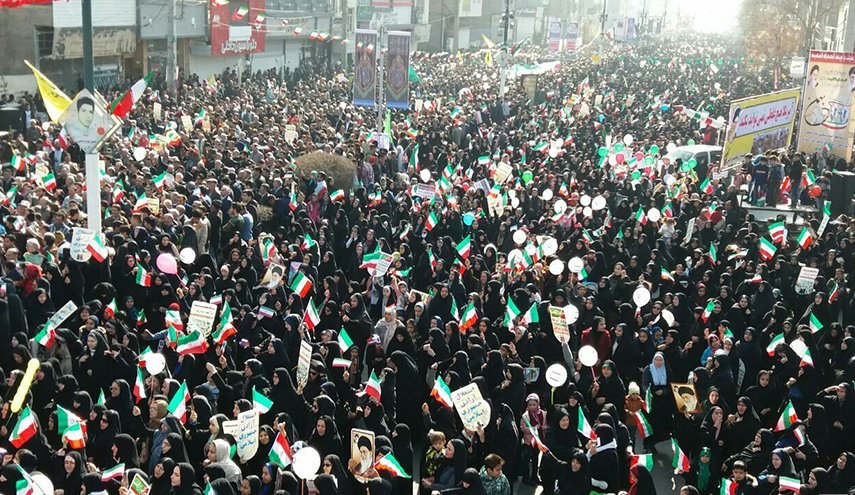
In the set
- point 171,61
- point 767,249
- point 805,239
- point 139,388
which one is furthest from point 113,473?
point 171,61

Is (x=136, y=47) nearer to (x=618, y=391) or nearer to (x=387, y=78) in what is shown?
(x=387, y=78)

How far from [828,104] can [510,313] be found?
13.8 m

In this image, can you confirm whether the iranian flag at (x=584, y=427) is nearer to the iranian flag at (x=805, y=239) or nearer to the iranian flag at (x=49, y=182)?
the iranian flag at (x=805, y=239)

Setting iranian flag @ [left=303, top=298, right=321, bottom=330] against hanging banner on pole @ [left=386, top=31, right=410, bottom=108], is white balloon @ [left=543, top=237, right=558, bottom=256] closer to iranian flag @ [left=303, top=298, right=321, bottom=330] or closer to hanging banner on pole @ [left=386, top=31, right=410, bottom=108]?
iranian flag @ [left=303, top=298, right=321, bottom=330]

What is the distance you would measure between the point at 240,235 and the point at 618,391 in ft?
18.7

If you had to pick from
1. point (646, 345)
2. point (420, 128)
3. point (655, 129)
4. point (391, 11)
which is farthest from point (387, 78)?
point (391, 11)

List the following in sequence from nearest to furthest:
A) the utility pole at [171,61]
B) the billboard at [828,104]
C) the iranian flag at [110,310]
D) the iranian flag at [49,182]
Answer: the iranian flag at [110,310] → the iranian flag at [49,182] → the billboard at [828,104] → the utility pole at [171,61]

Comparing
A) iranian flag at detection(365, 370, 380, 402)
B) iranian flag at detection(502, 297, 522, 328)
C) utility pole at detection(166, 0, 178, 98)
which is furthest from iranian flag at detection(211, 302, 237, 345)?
utility pole at detection(166, 0, 178, 98)

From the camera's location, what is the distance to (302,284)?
12383mm

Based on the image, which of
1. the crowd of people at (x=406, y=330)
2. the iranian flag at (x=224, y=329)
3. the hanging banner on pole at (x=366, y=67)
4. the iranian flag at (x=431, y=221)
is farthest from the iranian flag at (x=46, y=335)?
the hanging banner on pole at (x=366, y=67)

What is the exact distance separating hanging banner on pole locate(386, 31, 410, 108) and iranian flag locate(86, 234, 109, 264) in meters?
13.4

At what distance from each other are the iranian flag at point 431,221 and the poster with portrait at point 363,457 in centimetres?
790

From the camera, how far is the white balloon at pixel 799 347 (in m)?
10.6

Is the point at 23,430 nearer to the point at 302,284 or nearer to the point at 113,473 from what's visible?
the point at 113,473
